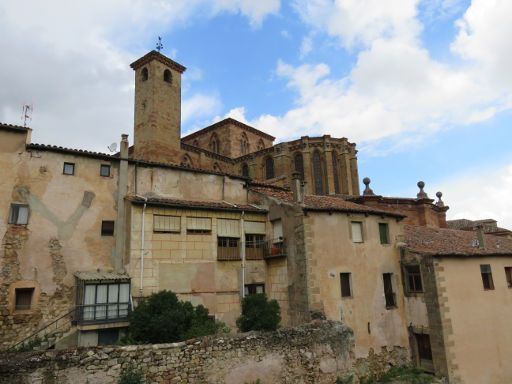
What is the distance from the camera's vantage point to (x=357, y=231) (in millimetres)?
21297

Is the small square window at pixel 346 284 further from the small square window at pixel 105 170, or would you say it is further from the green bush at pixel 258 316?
the small square window at pixel 105 170

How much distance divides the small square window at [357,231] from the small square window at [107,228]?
476 inches

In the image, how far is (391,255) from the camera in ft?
72.5

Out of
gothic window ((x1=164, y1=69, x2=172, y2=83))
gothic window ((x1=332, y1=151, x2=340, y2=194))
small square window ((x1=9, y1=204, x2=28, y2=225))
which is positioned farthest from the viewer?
gothic window ((x1=332, y1=151, x2=340, y2=194))

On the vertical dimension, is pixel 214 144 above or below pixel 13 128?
above

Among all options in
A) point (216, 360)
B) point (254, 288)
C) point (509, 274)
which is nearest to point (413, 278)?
point (509, 274)

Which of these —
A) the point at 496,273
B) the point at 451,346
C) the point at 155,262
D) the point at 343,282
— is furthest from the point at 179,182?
the point at 496,273

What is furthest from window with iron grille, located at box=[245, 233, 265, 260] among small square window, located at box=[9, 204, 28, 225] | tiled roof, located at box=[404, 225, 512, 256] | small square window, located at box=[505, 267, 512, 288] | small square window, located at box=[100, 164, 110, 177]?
small square window, located at box=[505, 267, 512, 288]

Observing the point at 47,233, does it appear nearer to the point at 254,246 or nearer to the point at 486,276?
the point at 254,246

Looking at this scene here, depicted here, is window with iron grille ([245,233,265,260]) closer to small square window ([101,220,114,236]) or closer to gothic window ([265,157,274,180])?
small square window ([101,220,114,236])

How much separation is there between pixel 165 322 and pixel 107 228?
641 cm

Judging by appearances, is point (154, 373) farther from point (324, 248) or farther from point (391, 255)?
point (391, 255)

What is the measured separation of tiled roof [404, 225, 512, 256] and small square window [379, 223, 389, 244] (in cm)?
127

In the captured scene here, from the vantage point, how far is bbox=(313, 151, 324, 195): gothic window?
42656 millimetres
